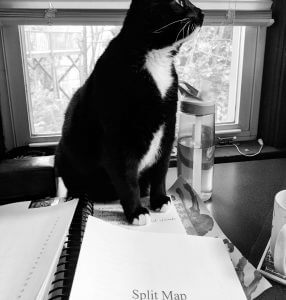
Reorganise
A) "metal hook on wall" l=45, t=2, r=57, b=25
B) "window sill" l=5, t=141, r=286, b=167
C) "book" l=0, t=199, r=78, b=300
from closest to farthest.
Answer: "book" l=0, t=199, r=78, b=300 → "metal hook on wall" l=45, t=2, r=57, b=25 → "window sill" l=5, t=141, r=286, b=167

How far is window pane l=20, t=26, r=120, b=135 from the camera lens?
1.14 metres

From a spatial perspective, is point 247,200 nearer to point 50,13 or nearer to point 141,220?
point 141,220

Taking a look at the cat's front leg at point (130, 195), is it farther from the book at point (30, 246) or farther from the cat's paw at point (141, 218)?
the book at point (30, 246)

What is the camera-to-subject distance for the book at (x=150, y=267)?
508 mm

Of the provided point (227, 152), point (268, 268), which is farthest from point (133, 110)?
point (227, 152)

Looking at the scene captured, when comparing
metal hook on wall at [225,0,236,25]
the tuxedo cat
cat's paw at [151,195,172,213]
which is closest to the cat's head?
the tuxedo cat

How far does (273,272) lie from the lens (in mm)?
575

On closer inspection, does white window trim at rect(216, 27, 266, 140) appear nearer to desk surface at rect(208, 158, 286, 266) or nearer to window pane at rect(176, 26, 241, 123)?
window pane at rect(176, 26, 241, 123)

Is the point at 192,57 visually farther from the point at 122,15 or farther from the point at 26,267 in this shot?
the point at 26,267

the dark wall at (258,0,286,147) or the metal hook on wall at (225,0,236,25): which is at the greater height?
the metal hook on wall at (225,0,236,25)

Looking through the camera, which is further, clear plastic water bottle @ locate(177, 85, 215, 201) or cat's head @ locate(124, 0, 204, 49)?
clear plastic water bottle @ locate(177, 85, 215, 201)

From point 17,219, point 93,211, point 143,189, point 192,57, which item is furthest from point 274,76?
point 17,219

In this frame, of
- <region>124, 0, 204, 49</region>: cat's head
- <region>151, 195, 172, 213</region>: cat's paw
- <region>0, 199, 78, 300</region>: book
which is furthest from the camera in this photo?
<region>151, 195, 172, 213</region>: cat's paw

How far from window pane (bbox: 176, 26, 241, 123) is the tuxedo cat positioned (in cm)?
49
